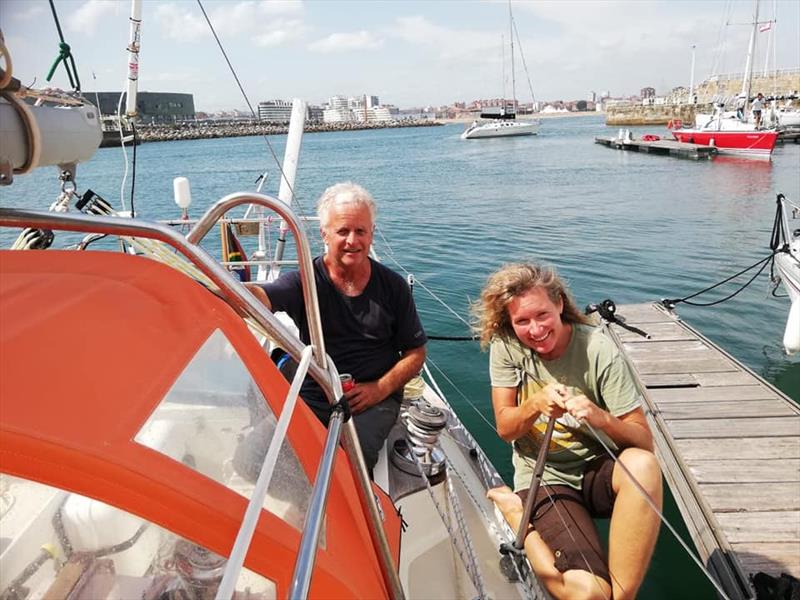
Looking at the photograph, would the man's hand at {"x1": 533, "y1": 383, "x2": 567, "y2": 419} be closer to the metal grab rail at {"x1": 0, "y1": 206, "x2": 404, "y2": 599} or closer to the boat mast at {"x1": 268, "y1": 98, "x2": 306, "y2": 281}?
the metal grab rail at {"x1": 0, "y1": 206, "x2": 404, "y2": 599}

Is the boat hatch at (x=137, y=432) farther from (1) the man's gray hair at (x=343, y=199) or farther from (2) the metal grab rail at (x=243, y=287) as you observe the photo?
(1) the man's gray hair at (x=343, y=199)

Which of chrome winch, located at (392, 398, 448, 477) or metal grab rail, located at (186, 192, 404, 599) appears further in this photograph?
chrome winch, located at (392, 398, 448, 477)

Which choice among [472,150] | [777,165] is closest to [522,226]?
[777,165]

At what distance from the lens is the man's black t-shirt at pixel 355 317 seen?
2838 mm

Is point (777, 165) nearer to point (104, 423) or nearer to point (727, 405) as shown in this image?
point (727, 405)

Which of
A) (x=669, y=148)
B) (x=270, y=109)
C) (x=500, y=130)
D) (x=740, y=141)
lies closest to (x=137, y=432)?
(x=270, y=109)

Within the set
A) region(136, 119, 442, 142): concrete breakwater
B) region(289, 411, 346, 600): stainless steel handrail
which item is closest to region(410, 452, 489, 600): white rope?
region(289, 411, 346, 600): stainless steel handrail

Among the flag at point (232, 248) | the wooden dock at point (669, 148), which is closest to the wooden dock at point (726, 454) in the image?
the flag at point (232, 248)

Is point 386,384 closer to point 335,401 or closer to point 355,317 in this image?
point 355,317

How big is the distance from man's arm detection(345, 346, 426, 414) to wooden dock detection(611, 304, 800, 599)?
2104 mm

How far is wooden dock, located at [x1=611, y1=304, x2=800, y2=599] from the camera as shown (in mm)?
3109

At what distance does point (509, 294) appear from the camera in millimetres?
2432

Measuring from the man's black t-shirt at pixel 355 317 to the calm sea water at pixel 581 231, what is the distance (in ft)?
4.28

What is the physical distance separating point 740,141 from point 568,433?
3604 cm
